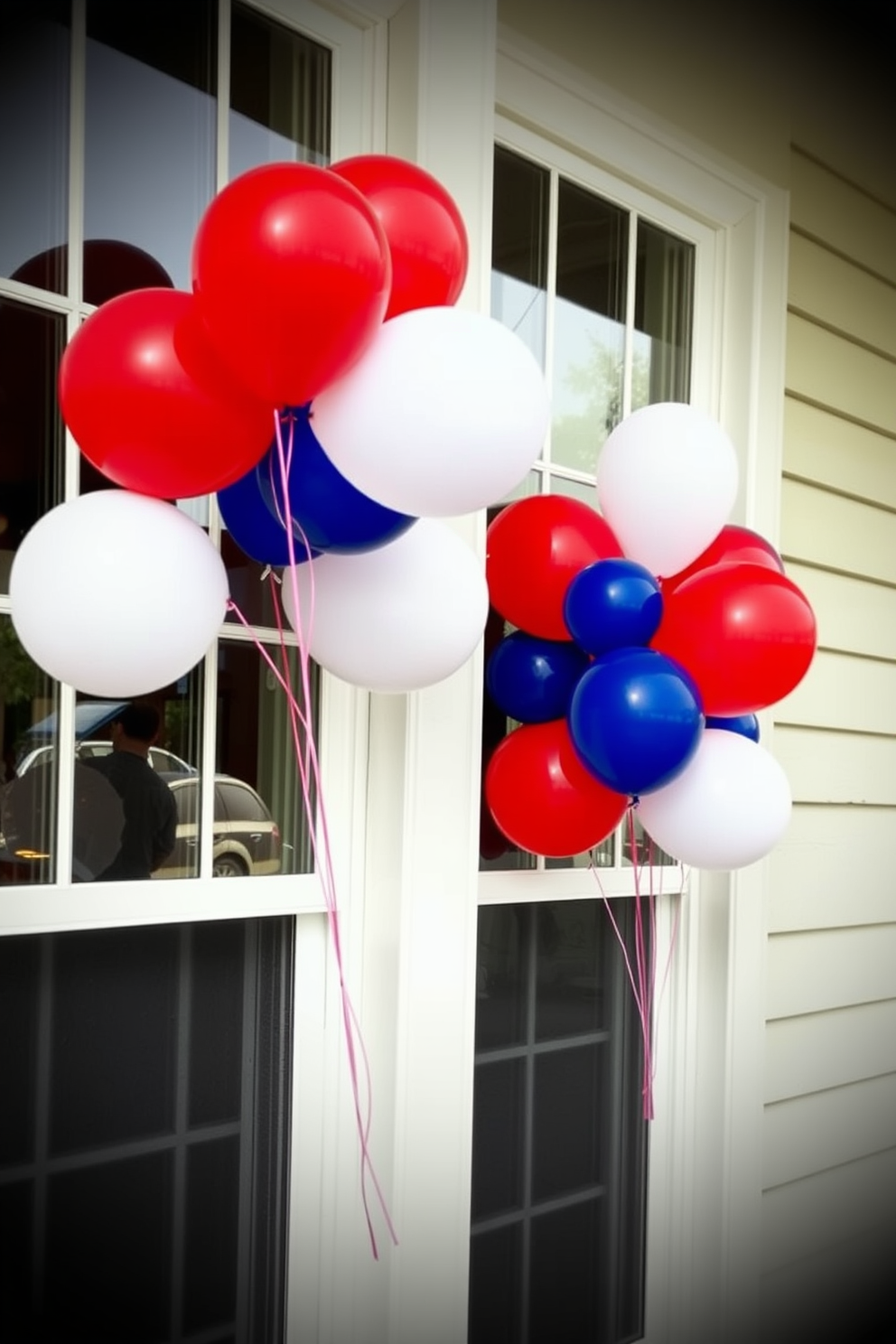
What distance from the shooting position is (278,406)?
116 centimetres

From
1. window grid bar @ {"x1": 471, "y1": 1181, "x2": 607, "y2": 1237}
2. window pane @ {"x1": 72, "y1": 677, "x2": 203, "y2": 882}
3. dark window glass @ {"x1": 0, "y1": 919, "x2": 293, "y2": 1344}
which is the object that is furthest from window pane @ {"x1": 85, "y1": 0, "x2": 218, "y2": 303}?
window grid bar @ {"x1": 471, "y1": 1181, "x2": 607, "y2": 1237}

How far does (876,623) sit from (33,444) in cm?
198

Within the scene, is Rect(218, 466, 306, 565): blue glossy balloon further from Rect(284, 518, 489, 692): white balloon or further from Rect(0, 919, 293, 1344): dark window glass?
Rect(0, 919, 293, 1344): dark window glass

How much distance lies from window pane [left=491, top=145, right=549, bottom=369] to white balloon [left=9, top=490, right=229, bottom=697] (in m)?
1.03

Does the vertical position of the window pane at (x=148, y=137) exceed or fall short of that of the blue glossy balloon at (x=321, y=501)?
it exceeds it

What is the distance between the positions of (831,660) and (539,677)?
3.89ft

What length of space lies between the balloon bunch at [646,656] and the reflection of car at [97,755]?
1.47ft

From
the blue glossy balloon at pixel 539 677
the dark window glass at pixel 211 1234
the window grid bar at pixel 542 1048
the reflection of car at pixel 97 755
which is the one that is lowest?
the dark window glass at pixel 211 1234

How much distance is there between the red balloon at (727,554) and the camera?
1763mm

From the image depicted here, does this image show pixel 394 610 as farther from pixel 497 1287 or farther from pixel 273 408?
pixel 497 1287

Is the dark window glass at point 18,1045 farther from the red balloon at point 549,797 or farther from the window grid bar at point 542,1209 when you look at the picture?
the window grid bar at point 542,1209

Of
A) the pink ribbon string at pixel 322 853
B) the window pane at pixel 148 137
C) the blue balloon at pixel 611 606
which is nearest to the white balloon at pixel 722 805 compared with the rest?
the blue balloon at pixel 611 606

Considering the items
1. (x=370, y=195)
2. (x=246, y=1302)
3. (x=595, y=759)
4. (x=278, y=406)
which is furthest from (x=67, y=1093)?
(x=370, y=195)

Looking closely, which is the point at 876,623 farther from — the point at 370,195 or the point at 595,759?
the point at 370,195
